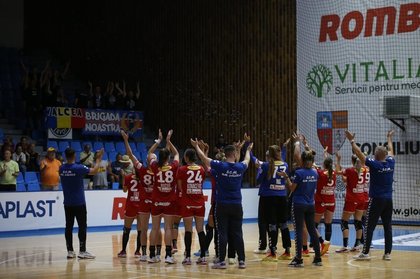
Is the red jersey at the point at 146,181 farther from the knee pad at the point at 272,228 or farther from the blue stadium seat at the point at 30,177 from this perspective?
the blue stadium seat at the point at 30,177

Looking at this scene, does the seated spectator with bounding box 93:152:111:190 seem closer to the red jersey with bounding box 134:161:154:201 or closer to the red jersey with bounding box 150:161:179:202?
the red jersey with bounding box 134:161:154:201

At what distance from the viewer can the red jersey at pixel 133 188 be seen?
1550 cm

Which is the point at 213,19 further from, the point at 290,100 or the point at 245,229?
the point at 245,229

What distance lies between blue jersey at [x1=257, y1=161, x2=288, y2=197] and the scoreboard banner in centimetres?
1019

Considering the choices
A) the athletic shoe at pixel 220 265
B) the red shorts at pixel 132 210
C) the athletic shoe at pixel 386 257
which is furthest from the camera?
the red shorts at pixel 132 210

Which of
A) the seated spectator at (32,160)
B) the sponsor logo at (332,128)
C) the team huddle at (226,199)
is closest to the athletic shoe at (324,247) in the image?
the team huddle at (226,199)

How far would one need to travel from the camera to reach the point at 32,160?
77.0 ft

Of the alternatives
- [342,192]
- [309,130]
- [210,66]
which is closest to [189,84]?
[210,66]

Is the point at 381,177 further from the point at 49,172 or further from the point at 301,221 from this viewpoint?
the point at 49,172

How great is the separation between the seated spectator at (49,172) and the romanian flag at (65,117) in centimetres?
383

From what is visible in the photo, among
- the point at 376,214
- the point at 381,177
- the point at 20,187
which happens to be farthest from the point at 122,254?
the point at 20,187

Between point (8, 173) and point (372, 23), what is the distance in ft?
42.9

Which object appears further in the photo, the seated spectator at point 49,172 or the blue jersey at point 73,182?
the seated spectator at point 49,172

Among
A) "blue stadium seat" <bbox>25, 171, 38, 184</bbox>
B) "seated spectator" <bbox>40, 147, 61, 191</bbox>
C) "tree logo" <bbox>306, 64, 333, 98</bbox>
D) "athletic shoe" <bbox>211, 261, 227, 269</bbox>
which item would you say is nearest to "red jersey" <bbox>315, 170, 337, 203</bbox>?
"athletic shoe" <bbox>211, 261, 227, 269</bbox>
